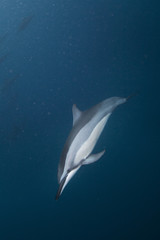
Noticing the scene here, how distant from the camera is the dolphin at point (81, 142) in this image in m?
3.34

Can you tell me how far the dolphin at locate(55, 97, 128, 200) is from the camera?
3337 millimetres

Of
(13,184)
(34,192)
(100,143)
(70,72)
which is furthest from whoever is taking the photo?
(13,184)

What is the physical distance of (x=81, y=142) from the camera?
138 inches

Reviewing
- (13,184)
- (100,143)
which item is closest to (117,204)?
(100,143)

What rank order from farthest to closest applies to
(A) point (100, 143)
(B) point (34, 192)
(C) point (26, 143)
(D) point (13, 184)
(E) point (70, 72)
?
(D) point (13, 184) → (B) point (34, 192) → (C) point (26, 143) → (E) point (70, 72) → (A) point (100, 143)

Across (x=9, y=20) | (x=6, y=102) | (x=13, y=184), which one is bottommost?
(x=13, y=184)

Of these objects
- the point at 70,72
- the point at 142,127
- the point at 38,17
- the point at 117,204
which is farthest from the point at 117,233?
the point at 38,17

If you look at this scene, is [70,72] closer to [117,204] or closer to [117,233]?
[117,204]

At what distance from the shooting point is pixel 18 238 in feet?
48.9

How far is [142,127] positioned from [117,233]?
549 cm

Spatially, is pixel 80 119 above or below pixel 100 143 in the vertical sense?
above

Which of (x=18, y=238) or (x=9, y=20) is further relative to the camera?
(x=18, y=238)

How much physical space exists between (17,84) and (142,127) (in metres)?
7.48

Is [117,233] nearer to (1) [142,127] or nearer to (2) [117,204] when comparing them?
(2) [117,204]
